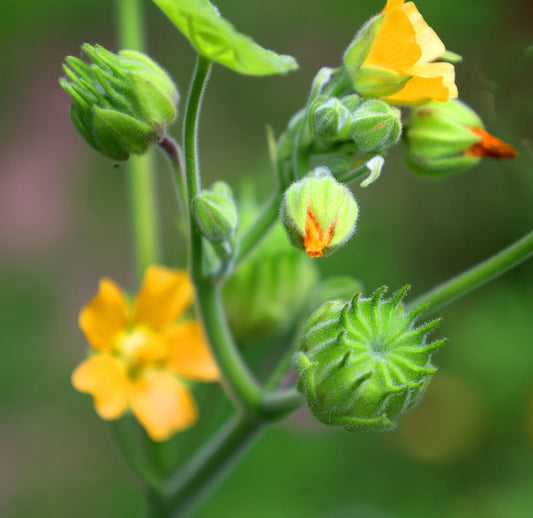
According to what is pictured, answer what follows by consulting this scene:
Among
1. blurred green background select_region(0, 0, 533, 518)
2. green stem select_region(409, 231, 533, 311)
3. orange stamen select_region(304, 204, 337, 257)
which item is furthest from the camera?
blurred green background select_region(0, 0, 533, 518)

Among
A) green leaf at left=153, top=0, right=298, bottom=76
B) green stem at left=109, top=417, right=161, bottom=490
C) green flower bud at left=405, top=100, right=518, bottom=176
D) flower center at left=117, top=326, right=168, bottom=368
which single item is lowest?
green stem at left=109, top=417, right=161, bottom=490

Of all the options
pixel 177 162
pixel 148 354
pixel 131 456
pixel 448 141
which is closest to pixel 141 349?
pixel 148 354

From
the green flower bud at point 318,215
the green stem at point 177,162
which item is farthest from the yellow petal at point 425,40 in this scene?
the green stem at point 177,162

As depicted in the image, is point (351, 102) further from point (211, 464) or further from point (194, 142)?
point (211, 464)

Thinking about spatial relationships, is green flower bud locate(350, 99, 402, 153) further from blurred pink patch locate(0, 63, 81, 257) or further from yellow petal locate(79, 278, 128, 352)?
blurred pink patch locate(0, 63, 81, 257)

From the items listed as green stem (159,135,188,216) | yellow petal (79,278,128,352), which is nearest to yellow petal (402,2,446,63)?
green stem (159,135,188,216)

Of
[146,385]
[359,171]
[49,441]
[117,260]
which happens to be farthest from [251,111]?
[359,171]
